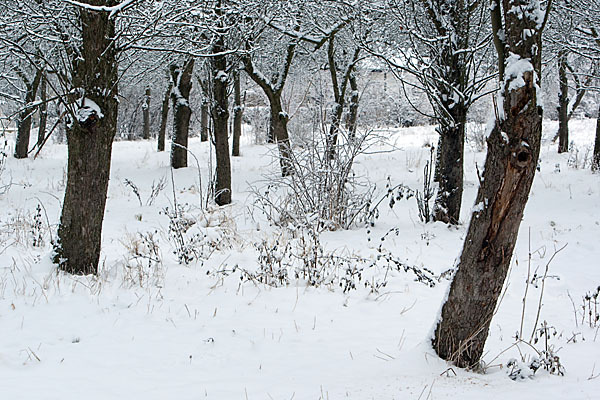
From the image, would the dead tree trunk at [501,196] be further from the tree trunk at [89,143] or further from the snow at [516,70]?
the tree trunk at [89,143]

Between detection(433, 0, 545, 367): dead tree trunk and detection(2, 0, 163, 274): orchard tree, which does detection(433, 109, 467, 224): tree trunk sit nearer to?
detection(2, 0, 163, 274): orchard tree

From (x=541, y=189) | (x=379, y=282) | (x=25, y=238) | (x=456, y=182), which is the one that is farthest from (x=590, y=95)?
(x=25, y=238)

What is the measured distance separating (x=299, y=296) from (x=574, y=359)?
2.17 metres

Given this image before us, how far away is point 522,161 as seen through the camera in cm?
234

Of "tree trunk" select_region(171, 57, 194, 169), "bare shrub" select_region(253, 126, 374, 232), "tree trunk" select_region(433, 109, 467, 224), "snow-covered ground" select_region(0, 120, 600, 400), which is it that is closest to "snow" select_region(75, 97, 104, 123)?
"snow-covered ground" select_region(0, 120, 600, 400)

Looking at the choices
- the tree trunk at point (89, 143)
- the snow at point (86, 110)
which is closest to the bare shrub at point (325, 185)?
the tree trunk at point (89, 143)

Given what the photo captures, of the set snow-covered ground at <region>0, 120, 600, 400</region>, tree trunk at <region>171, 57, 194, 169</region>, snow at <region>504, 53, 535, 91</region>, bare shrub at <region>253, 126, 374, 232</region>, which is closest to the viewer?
snow at <region>504, 53, 535, 91</region>

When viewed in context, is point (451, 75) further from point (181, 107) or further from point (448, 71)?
point (181, 107)

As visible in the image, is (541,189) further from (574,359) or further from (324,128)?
(574,359)

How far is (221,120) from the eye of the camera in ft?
31.3

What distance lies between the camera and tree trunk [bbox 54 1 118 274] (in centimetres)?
438

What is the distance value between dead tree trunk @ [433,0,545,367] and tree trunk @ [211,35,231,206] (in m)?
6.84

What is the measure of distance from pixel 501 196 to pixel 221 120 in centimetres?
777

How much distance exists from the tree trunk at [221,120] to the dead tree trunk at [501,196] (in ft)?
22.4
